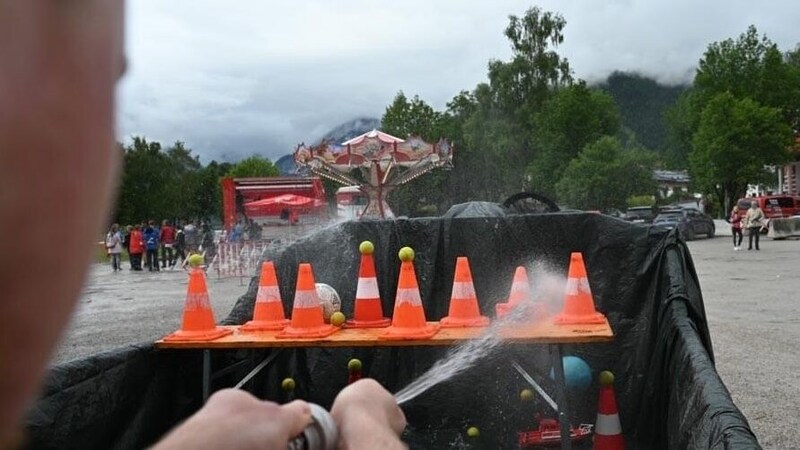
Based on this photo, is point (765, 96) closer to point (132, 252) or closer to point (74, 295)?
point (132, 252)

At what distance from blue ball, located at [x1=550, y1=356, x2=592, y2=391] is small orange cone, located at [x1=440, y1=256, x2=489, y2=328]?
27.0 inches

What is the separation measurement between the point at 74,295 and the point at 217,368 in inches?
173

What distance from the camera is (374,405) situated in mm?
1592

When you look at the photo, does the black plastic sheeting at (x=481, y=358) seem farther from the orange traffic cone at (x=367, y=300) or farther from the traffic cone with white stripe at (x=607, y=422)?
the orange traffic cone at (x=367, y=300)

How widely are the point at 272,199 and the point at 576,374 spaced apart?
1126 inches

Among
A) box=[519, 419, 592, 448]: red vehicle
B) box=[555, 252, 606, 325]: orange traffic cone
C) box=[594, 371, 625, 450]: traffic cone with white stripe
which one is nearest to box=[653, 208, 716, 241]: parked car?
box=[519, 419, 592, 448]: red vehicle

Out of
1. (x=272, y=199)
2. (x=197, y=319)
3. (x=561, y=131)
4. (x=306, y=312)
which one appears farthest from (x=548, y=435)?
(x=561, y=131)

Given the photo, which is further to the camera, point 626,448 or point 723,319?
point 723,319

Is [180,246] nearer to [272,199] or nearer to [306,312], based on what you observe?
[272,199]

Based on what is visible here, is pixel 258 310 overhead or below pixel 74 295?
below

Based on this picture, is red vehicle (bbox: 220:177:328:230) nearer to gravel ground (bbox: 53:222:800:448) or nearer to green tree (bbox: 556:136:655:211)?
gravel ground (bbox: 53:222:800:448)

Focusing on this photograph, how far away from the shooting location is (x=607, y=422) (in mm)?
4281

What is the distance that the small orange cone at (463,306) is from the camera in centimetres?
421

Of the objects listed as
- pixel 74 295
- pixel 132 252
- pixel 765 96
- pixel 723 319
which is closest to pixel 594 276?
pixel 74 295
